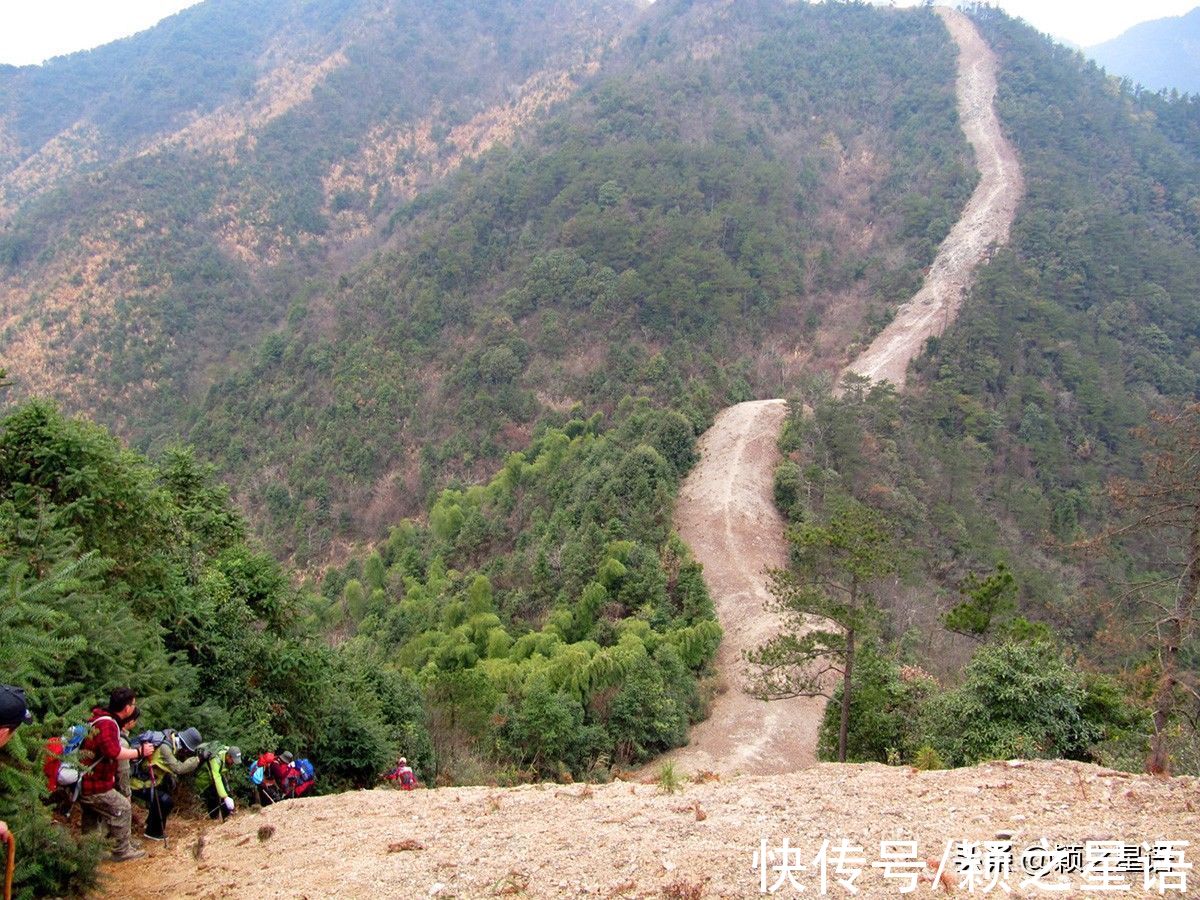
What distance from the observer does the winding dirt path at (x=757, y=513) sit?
675 inches

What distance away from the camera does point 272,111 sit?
281 feet

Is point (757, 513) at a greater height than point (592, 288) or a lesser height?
lesser

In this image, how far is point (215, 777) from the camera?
6832 millimetres

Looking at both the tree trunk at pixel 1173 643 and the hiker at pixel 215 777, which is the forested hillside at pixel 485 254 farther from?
the hiker at pixel 215 777

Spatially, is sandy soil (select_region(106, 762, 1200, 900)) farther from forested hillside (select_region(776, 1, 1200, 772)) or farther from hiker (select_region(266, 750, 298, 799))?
forested hillside (select_region(776, 1, 1200, 772))

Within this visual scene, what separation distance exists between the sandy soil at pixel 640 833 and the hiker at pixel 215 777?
209 mm

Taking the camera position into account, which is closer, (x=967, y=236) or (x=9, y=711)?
(x=9, y=711)

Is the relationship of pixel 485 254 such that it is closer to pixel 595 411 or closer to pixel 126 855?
pixel 595 411

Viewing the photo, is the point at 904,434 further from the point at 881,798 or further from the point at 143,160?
the point at 143,160

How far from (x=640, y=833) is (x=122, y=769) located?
410 centimetres

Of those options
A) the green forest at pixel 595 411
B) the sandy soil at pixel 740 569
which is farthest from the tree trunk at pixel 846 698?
the sandy soil at pixel 740 569

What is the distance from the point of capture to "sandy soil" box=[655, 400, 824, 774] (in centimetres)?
1681

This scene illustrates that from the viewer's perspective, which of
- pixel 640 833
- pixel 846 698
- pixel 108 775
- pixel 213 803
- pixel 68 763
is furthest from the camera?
pixel 846 698

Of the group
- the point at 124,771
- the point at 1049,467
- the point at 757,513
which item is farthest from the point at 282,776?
the point at 1049,467
